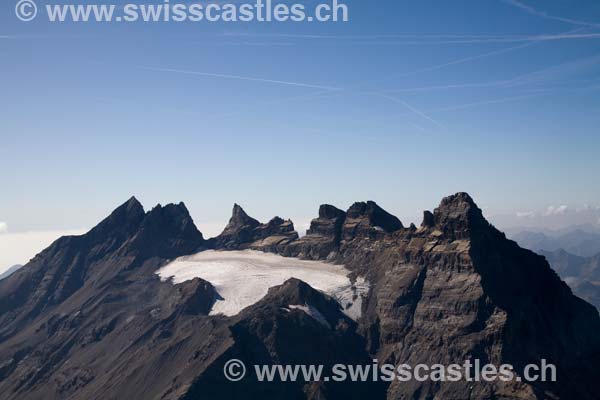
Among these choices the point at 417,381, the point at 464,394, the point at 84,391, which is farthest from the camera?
the point at 84,391

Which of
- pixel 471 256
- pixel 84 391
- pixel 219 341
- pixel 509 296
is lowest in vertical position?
pixel 84 391

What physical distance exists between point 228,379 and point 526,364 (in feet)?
281

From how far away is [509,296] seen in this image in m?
183

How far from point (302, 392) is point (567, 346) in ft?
281

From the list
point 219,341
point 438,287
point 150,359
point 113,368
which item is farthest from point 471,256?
point 113,368

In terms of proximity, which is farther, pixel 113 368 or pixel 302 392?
pixel 113 368

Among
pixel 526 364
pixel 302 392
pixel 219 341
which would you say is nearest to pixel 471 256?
pixel 526 364

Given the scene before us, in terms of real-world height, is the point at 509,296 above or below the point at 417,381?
above

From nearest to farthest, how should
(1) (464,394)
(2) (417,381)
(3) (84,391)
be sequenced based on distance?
(1) (464,394) → (2) (417,381) → (3) (84,391)

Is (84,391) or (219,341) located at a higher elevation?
(219,341)

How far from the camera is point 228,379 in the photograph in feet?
551

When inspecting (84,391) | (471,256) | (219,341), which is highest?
(471,256)

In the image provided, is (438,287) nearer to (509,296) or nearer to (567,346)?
(509,296)

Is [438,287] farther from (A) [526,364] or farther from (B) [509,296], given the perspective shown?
(A) [526,364]
